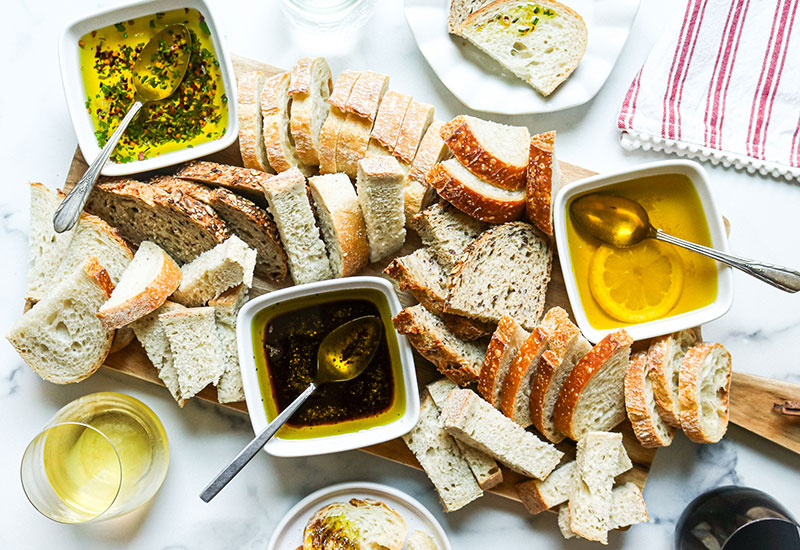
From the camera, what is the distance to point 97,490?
2463 millimetres

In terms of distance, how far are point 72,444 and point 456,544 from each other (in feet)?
5.01

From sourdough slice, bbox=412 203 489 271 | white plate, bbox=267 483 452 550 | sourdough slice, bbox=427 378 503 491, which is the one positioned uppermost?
sourdough slice, bbox=412 203 489 271

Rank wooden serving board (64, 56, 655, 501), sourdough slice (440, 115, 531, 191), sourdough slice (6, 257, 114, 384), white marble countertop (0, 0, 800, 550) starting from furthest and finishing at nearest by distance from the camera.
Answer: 1. white marble countertop (0, 0, 800, 550)
2. wooden serving board (64, 56, 655, 501)
3. sourdough slice (6, 257, 114, 384)
4. sourdough slice (440, 115, 531, 191)

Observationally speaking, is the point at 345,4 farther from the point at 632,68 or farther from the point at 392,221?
the point at 632,68

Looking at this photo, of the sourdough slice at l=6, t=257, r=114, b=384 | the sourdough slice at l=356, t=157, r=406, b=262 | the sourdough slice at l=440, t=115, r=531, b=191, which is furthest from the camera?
the sourdough slice at l=6, t=257, r=114, b=384

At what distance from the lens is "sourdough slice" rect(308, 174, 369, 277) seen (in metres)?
2.33

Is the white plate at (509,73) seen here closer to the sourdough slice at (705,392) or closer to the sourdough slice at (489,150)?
the sourdough slice at (489,150)

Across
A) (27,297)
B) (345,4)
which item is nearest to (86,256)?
(27,297)

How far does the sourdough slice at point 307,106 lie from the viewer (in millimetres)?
2383

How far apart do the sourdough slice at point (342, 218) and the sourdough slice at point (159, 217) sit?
0.39 m

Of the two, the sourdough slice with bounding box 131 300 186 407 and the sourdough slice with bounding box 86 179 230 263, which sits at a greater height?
the sourdough slice with bounding box 86 179 230 263

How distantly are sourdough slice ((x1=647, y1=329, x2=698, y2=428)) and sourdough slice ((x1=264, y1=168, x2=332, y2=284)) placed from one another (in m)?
1.23

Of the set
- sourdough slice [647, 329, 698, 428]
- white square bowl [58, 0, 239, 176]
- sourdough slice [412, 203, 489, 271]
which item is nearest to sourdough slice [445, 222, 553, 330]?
sourdough slice [412, 203, 489, 271]

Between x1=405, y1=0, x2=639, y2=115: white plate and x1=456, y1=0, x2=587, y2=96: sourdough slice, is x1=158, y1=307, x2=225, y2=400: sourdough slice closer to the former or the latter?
x1=405, y1=0, x2=639, y2=115: white plate
